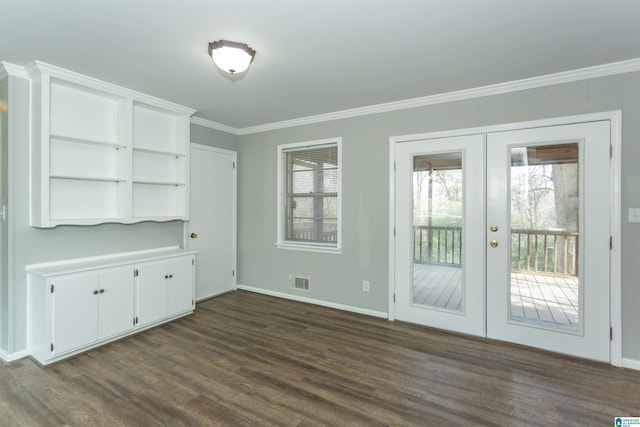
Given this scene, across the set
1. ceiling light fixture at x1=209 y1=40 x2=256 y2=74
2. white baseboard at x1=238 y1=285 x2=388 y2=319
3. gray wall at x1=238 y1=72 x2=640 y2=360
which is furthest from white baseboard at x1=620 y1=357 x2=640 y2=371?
ceiling light fixture at x1=209 y1=40 x2=256 y2=74

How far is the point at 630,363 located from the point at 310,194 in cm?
357

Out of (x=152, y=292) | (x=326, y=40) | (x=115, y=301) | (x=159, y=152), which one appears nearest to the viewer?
(x=326, y=40)

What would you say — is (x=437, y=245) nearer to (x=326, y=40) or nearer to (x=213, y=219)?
(x=326, y=40)

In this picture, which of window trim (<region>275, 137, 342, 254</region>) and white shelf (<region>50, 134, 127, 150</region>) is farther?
window trim (<region>275, 137, 342, 254</region>)

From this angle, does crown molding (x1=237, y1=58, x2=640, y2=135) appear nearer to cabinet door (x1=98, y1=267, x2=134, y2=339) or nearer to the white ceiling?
the white ceiling

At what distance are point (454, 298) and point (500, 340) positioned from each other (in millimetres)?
553

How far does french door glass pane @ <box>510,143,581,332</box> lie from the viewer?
2832 mm

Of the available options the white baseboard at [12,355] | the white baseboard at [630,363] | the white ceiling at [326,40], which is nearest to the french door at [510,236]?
the white baseboard at [630,363]

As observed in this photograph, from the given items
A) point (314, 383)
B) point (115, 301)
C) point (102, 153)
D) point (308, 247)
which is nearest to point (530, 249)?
point (314, 383)

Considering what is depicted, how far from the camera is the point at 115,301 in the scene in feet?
10.0

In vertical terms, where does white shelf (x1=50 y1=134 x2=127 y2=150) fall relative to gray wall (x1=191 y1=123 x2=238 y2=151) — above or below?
below

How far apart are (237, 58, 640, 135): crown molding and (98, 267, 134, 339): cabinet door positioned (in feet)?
8.90

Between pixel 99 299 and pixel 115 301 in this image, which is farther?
pixel 115 301

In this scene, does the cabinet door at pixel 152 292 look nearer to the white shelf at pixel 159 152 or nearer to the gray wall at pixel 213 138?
the white shelf at pixel 159 152
